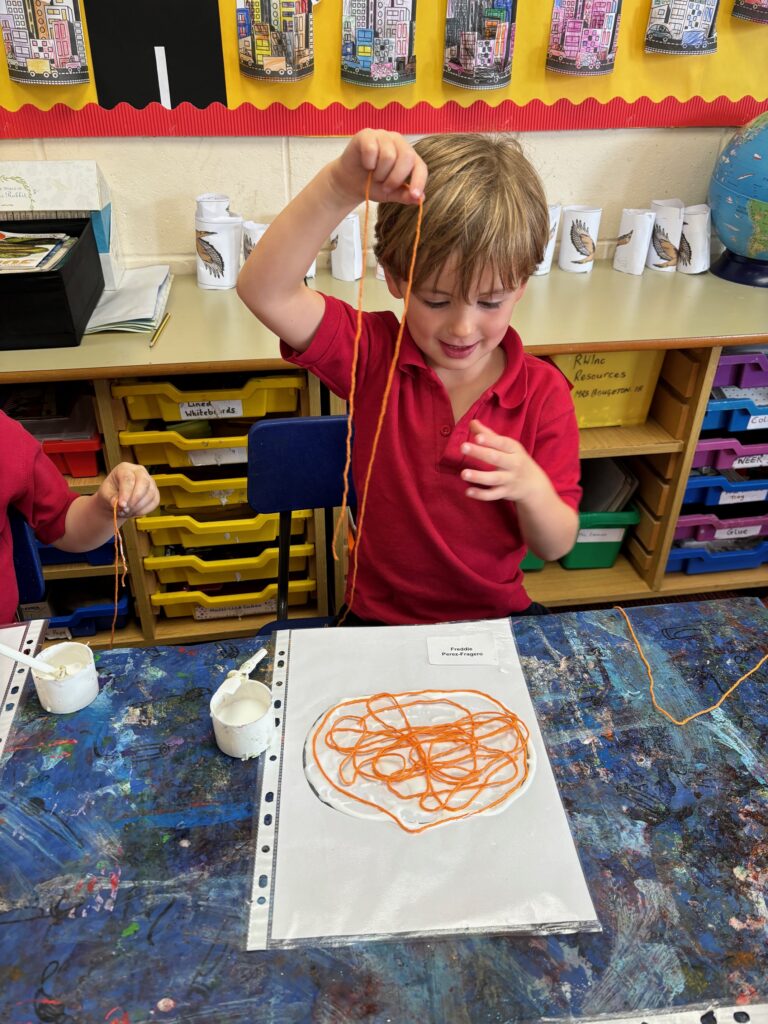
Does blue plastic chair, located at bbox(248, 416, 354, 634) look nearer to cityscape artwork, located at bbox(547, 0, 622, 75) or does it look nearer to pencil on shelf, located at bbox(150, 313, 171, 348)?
pencil on shelf, located at bbox(150, 313, 171, 348)

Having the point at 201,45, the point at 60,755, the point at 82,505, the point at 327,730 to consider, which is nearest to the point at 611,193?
the point at 201,45

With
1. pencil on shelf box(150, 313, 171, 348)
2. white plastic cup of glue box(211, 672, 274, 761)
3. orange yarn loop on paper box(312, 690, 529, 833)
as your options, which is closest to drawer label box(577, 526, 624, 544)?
pencil on shelf box(150, 313, 171, 348)

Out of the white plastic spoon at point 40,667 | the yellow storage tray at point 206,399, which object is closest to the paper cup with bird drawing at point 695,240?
the yellow storage tray at point 206,399

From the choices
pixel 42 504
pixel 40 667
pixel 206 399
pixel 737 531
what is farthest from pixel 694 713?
pixel 737 531

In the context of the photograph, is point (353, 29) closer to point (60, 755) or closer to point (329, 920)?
point (60, 755)

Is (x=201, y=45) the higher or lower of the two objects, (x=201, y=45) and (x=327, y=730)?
the higher

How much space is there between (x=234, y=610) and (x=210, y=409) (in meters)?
0.57

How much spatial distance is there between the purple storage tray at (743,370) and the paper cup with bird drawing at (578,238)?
48cm

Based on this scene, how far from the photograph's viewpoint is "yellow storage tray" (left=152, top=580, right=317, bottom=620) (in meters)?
1.87

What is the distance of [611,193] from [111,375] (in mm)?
1448

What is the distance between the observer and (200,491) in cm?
176

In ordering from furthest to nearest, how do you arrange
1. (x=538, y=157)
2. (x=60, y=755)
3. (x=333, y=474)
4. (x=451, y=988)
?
(x=538, y=157), (x=333, y=474), (x=60, y=755), (x=451, y=988)

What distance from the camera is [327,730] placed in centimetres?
80

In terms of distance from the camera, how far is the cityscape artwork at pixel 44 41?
1634 mm
